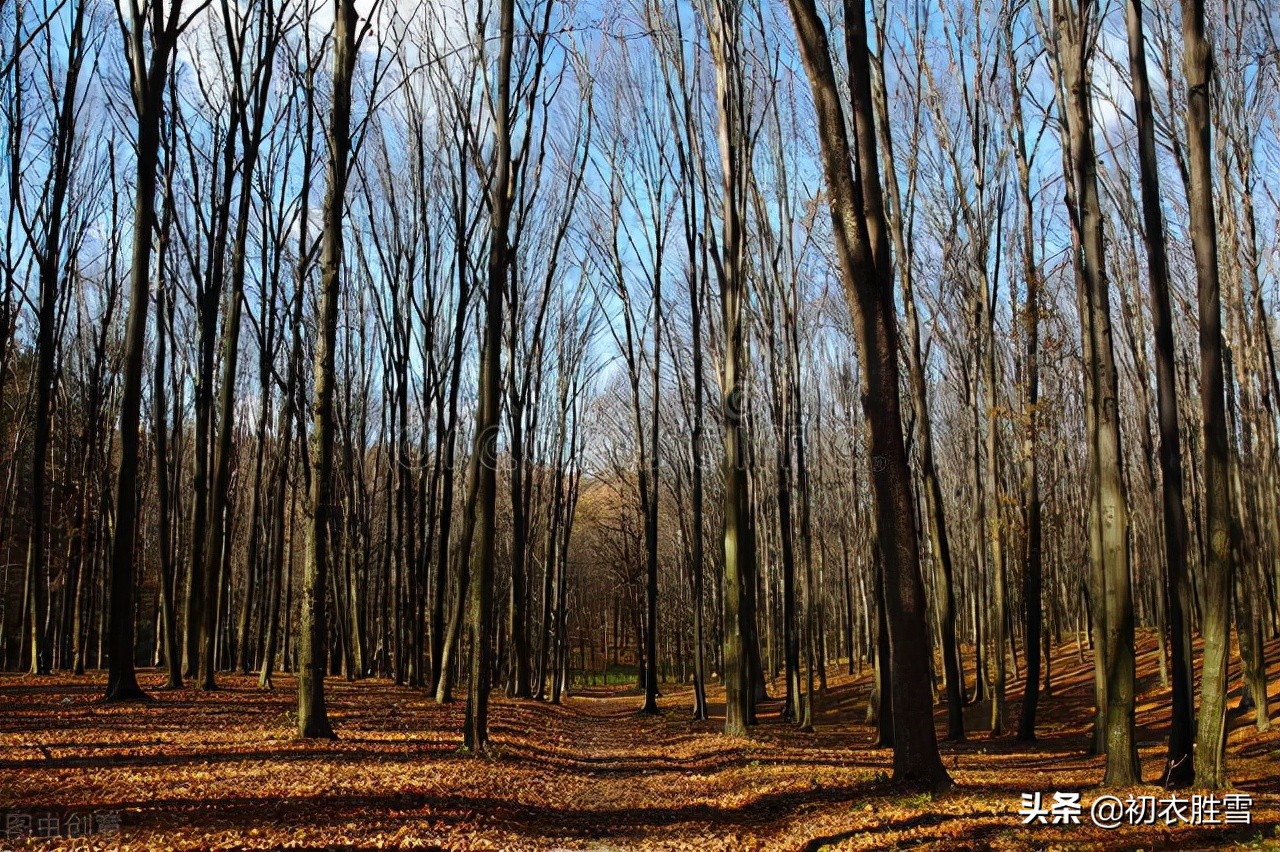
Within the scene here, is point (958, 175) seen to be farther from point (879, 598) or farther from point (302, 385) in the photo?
point (302, 385)

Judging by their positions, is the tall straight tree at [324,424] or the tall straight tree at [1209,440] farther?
the tall straight tree at [324,424]

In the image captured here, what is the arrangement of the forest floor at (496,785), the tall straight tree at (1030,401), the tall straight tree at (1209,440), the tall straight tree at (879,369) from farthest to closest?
the tall straight tree at (1030,401)
the tall straight tree at (879,369)
the tall straight tree at (1209,440)
the forest floor at (496,785)

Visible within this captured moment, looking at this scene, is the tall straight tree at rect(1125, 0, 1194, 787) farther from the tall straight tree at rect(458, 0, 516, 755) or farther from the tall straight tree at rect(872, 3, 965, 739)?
the tall straight tree at rect(458, 0, 516, 755)

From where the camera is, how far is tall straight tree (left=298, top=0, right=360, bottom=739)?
825 cm

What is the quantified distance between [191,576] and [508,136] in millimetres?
7198

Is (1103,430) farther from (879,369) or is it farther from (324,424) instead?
(324,424)

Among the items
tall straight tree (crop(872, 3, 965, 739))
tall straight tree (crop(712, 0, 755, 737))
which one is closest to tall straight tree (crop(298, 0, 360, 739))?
tall straight tree (crop(712, 0, 755, 737))

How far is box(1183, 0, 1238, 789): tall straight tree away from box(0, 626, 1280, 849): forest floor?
56 cm

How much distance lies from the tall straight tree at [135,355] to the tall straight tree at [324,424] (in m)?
2.94

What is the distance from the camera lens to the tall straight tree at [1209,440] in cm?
622

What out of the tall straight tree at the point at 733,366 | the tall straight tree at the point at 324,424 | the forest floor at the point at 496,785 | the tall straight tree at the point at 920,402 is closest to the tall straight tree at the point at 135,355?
the forest floor at the point at 496,785

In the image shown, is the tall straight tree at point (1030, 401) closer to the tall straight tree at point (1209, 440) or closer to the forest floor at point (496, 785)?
the forest floor at point (496, 785)

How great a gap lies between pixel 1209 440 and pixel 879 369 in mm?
2403

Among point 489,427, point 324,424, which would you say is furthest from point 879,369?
point 324,424
